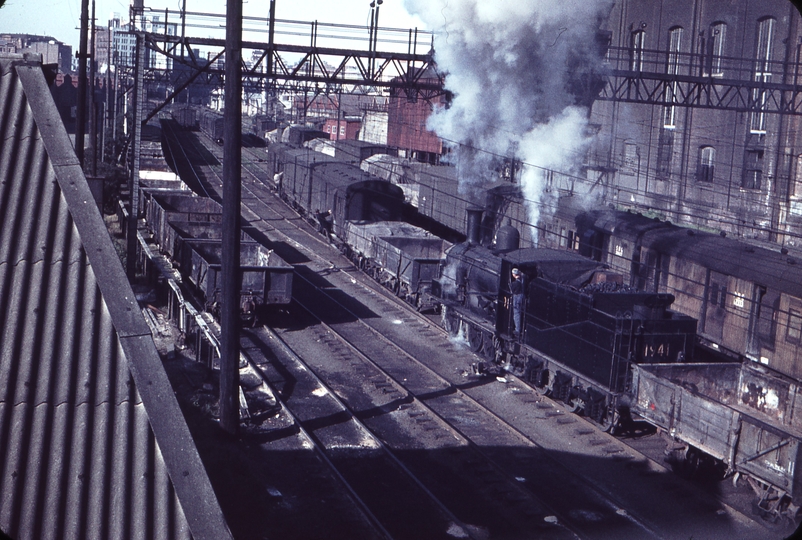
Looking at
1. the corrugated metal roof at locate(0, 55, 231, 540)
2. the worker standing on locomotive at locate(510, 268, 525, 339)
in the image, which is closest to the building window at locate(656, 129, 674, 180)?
the worker standing on locomotive at locate(510, 268, 525, 339)

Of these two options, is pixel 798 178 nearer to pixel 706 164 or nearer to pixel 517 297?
pixel 706 164

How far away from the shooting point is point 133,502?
3.61 metres

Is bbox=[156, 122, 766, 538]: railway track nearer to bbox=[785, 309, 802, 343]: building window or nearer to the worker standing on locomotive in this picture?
the worker standing on locomotive

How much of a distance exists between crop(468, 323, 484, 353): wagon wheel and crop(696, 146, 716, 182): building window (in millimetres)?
23640

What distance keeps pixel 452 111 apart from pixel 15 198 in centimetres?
2915

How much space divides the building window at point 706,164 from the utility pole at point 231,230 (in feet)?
99.2

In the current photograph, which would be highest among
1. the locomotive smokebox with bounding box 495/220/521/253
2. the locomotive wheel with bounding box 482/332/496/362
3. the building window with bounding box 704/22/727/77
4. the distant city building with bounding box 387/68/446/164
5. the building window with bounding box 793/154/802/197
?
the building window with bounding box 704/22/727/77

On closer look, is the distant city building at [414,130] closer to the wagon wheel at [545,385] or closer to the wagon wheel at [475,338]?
the wagon wheel at [475,338]

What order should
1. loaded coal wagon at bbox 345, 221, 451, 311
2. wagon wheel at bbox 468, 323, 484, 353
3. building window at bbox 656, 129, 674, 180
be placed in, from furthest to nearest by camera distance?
1. building window at bbox 656, 129, 674, 180
2. loaded coal wagon at bbox 345, 221, 451, 311
3. wagon wheel at bbox 468, 323, 484, 353

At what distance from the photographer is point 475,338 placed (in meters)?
16.8

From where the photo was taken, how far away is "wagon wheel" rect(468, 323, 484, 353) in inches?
654

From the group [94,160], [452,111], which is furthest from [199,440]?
[452,111]

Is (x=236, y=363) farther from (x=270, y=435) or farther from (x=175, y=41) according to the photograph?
(x=175, y=41)

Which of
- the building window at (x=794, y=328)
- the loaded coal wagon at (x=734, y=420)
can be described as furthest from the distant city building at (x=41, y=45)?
the building window at (x=794, y=328)
